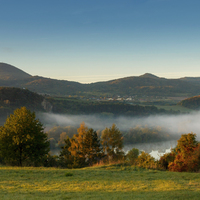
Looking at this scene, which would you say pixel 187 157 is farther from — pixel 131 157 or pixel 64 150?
pixel 64 150

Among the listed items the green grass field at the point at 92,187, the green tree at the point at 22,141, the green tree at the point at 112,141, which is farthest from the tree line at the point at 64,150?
the green tree at the point at 112,141

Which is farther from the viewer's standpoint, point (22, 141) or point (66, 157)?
point (66, 157)

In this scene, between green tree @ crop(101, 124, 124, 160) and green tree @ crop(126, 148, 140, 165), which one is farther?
green tree @ crop(101, 124, 124, 160)

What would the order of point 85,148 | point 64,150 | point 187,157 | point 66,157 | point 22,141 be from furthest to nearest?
point 64,150
point 66,157
point 85,148
point 22,141
point 187,157

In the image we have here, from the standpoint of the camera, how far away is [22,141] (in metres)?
23.4

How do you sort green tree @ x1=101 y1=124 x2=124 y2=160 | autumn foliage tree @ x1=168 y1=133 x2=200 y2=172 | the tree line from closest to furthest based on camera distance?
autumn foliage tree @ x1=168 y1=133 x2=200 y2=172, the tree line, green tree @ x1=101 y1=124 x2=124 y2=160

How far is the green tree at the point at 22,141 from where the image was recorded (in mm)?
23266

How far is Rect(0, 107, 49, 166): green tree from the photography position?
916 inches

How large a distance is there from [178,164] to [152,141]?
144910 millimetres

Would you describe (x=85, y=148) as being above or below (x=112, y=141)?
above

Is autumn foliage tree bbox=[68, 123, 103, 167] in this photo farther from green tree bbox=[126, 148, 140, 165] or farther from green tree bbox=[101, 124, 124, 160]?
green tree bbox=[101, 124, 124, 160]

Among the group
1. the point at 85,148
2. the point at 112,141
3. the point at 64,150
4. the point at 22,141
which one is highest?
the point at 22,141

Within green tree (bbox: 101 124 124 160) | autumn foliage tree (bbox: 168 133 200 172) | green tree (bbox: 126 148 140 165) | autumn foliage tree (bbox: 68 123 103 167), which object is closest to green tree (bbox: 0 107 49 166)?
green tree (bbox: 126 148 140 165)

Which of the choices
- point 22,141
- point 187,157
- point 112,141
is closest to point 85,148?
point 112,141
